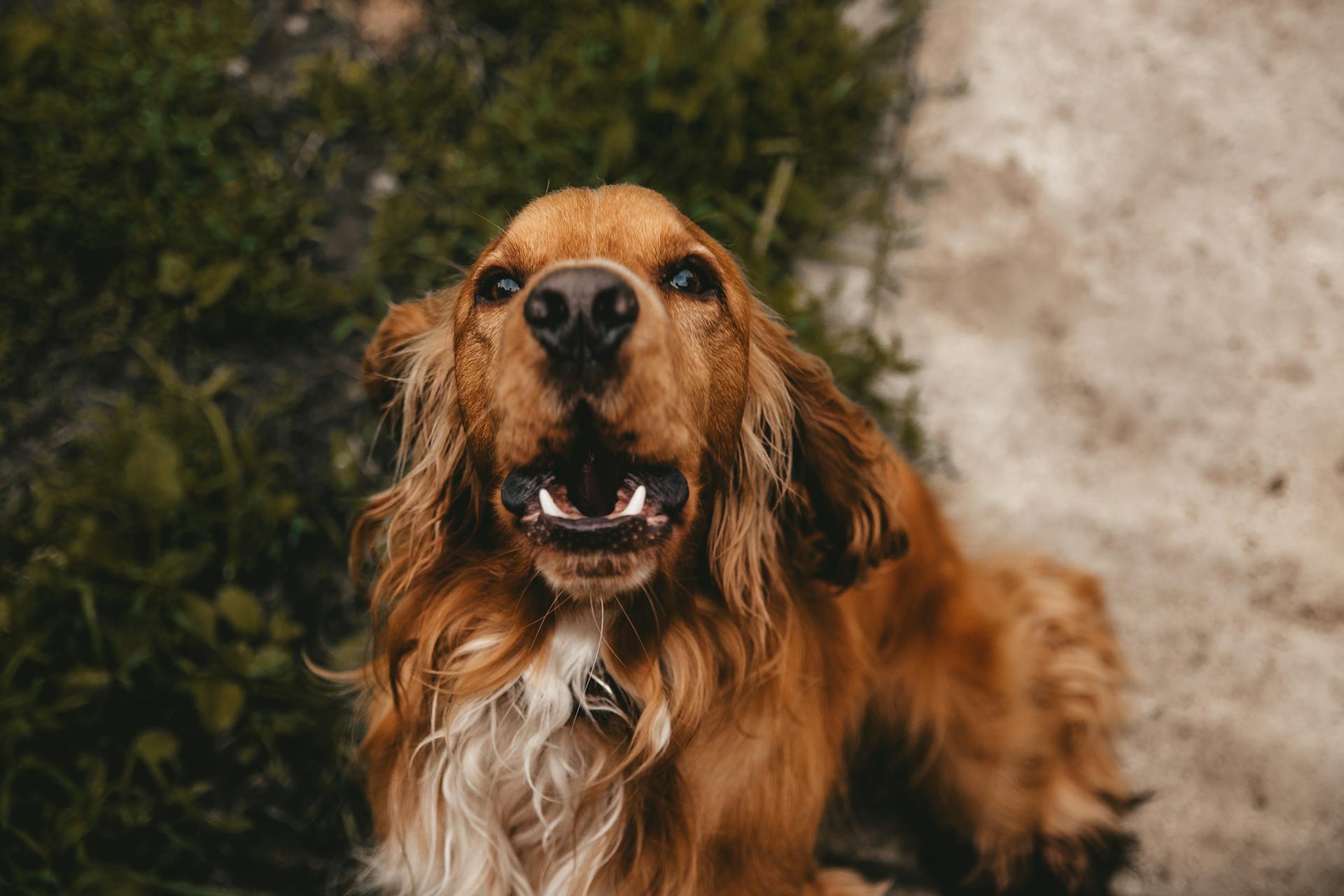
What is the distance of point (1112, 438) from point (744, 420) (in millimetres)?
1632

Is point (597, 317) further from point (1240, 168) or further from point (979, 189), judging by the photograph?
point (1240, 168)

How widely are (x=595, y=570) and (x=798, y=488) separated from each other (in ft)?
2.21

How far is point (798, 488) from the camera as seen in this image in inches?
83.3

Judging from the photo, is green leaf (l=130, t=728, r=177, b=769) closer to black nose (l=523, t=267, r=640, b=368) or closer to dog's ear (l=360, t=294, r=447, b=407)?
dog's ear (l=360, t=294, r=447, b=407)

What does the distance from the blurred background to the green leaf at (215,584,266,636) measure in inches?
0.6

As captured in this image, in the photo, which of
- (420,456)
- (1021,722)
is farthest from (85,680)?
(1021,722)

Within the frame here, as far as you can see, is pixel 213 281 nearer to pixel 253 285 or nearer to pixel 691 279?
pixel 253 285

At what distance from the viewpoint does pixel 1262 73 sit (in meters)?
3.18

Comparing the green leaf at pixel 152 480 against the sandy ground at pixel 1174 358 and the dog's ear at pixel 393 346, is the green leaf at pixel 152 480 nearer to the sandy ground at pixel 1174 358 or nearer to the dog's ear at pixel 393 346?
the dog's ear at pixel 393 346

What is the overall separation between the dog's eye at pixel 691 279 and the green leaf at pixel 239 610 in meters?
1.62

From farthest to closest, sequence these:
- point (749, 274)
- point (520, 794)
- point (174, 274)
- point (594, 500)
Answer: point (749, 274), point (174, 274), point (520, 794), point (594, 500)

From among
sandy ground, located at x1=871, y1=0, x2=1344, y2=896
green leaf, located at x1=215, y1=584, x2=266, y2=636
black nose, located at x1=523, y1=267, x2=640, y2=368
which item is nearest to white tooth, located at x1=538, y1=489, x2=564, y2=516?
black nose, located at x1=523, y1=267, x2=640, y2=368

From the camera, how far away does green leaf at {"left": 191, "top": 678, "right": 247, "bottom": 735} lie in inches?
98.7

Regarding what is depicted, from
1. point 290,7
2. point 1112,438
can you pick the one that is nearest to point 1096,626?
point 1112,438
